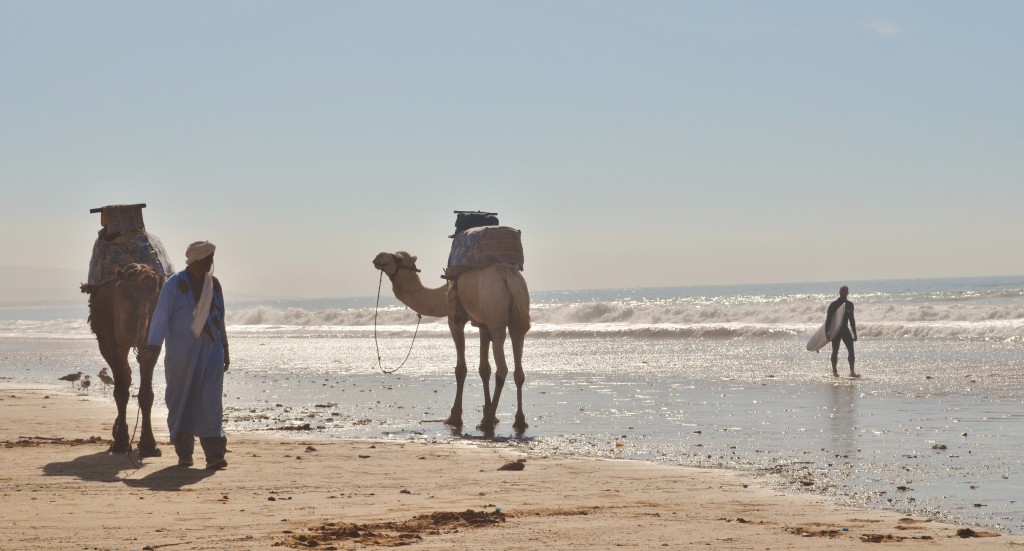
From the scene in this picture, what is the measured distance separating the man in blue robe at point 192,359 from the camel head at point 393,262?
5.54 m

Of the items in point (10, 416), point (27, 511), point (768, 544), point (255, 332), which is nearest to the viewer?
point (768, 544)

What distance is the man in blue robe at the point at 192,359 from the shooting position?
9.75 metres

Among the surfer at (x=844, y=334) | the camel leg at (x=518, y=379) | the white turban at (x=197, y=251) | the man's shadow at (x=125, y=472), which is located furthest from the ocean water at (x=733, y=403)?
the white turban at (x=197, y=251)

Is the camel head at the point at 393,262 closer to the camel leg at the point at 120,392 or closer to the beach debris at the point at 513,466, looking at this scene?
the camel leg at the point at 120,392

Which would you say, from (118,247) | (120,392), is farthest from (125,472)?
(118,247)

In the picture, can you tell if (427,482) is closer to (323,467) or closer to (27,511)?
(323,467)

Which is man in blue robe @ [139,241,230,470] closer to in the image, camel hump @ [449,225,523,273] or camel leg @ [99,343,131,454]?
camel leg @ [99,343,131,454]

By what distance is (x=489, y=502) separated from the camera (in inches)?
318

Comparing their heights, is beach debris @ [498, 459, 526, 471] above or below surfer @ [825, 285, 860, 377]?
below

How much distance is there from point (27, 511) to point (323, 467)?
112 inches

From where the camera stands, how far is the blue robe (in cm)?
975

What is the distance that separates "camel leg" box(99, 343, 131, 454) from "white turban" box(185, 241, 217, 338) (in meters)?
1.50


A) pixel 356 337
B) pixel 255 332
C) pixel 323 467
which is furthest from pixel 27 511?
pixel 255 332

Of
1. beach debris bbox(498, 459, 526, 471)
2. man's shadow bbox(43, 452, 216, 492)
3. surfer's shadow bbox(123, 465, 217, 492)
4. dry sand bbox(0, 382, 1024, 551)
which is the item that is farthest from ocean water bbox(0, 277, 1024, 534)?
surfer's shadow bbox(123, 465, 217, 492)
